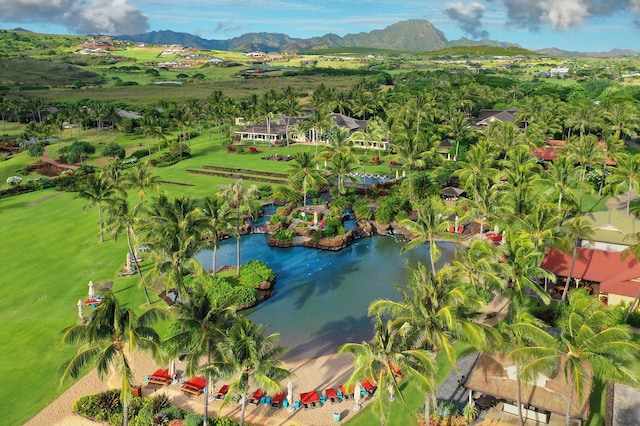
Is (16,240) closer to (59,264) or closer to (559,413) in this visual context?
(59,264)

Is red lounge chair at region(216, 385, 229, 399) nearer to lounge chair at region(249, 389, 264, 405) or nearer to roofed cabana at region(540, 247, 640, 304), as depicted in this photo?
lounge chair at region(249, 389, 264, 405)

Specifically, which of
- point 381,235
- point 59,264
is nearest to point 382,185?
point 381,235

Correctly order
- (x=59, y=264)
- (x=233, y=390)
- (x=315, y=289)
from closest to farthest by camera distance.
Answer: (x=233, y=390)
(x=315, y=289)
(x=59, y=264)

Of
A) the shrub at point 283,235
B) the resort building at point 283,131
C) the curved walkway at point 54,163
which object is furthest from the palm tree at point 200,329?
the resort building at point 283,131

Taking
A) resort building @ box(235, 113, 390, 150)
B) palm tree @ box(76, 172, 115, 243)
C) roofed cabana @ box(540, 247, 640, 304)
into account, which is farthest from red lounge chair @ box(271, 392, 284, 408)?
resort building @ box(235, 113, 390, 150)

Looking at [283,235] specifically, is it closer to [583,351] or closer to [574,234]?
[574,234]
